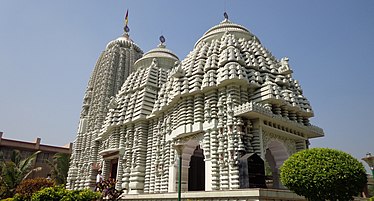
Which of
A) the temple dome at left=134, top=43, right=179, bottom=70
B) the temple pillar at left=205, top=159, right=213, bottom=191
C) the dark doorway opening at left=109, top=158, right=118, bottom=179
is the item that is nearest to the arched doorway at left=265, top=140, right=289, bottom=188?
the temple pillar at left=205, top=159, right=213, bottom=191

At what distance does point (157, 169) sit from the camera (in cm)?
2636

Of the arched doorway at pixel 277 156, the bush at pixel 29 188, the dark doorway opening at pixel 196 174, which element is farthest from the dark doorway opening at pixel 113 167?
the arched doorway at pixel 277 156

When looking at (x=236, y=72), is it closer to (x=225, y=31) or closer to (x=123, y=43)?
(x=225, y=31)

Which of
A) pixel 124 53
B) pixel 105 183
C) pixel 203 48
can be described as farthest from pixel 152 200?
pixel 124 53

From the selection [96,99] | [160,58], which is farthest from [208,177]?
[96,99]

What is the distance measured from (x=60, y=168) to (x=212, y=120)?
118 feet

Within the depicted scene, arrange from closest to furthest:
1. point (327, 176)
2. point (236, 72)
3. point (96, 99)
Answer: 1. point (327, 176)
2. point (236, 72)
3. point (96, 99)

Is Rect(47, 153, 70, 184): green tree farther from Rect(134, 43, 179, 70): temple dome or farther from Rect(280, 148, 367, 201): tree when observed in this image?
Rect(280, 148, 367, 201): tree

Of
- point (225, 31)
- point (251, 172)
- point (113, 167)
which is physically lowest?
point (251, 172)

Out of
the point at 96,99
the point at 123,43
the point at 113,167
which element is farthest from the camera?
the point at 123,43

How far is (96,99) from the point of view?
46.5m

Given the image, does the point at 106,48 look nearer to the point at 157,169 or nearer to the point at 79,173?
the point at 79,173

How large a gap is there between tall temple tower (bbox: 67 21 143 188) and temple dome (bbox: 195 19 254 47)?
19.1 metres

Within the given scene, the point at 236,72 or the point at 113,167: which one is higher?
the point at 236,72
